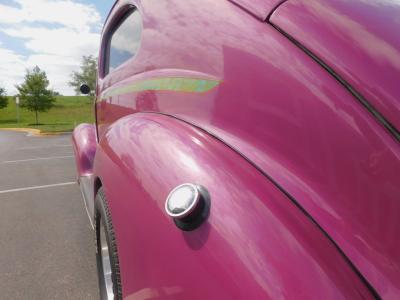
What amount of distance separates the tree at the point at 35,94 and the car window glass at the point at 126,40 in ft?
95.2

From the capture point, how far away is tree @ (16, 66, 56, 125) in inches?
1152

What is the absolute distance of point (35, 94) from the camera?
29328mm

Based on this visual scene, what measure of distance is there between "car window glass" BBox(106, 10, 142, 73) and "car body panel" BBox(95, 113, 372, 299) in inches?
38.8

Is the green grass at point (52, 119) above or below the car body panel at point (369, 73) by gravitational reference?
above

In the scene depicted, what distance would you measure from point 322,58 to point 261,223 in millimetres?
512

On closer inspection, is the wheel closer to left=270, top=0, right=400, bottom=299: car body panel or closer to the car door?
the car door

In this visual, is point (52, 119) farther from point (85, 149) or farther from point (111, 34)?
point (111, 34)

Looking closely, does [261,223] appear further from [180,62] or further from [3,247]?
[3,247]

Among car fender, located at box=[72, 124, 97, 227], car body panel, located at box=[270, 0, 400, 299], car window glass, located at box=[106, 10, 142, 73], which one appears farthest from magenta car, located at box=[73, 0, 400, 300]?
Result: car fender, located at box=[72, 124, 97, 227]

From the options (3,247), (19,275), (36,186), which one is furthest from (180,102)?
(36,186)

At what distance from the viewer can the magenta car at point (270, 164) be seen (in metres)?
0.91

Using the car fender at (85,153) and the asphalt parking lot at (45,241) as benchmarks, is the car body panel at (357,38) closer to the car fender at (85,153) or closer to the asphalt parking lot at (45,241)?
→ the asphalt parking lot at (45,241)

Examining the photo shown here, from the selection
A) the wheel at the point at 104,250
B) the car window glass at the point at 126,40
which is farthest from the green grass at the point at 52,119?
the wheel at the point at 104,250

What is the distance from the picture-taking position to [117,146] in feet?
5.46
